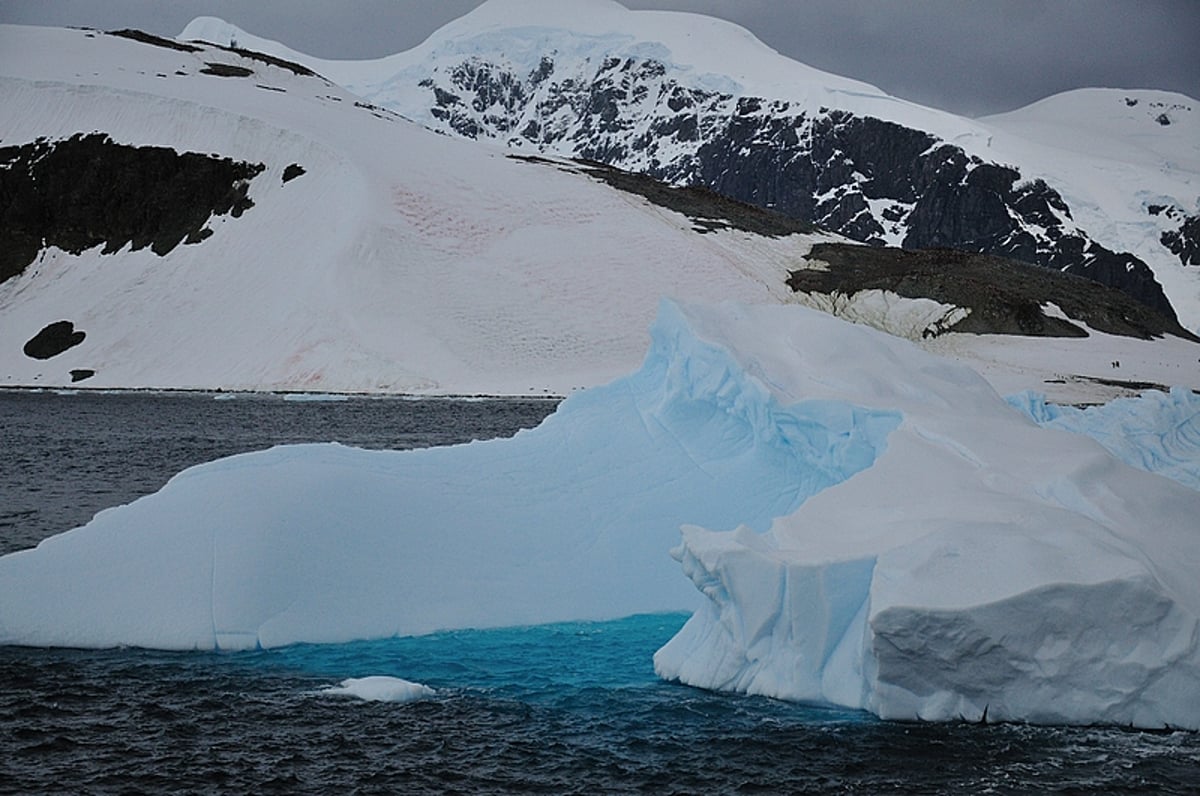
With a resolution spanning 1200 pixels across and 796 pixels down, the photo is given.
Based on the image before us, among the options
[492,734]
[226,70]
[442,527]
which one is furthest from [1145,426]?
[226,70]

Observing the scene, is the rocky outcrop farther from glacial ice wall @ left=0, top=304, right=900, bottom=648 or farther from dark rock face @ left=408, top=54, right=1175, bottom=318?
glacial ice wall @ left=0, top=304, right=900, bottom=648

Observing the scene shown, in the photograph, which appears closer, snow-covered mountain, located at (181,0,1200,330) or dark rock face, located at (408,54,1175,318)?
snow-covered mountain, located at (181,0,1200,330)

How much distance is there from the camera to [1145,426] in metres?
25.8

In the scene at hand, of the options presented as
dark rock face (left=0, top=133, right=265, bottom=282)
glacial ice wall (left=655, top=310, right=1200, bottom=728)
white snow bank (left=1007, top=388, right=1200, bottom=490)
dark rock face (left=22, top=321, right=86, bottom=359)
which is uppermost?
dark rock face (left=0, top=133, right=265, bottom=282)

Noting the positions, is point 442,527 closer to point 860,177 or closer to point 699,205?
point 699,205

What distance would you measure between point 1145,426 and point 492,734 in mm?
18821

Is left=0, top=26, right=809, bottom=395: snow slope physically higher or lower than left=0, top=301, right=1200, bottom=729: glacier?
higher

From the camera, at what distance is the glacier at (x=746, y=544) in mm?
12016

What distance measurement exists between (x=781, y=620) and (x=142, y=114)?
73948 millimetres

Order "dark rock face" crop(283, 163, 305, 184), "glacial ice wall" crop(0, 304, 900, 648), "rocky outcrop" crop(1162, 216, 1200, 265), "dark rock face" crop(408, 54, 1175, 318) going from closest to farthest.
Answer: "glacial ice wall" crop(0, 304, 900, 648)
"dark rock face" crop(283, 163, 305, 184)
"rocky outcrop" crop(1162, 216, 1200, 265)
"dark rock face" crop(408, 54, 1175, 318)

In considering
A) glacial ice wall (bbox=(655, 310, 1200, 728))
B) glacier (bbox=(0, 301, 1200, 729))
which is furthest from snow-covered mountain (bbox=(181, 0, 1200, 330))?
glacial ice wall (bbox=(655, 310, 1200, 728))

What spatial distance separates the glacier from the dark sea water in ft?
1.35

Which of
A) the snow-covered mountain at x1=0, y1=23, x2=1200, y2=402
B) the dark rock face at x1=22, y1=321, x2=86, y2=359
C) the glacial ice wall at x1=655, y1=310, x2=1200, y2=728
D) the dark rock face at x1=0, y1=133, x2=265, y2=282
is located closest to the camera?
the glacial ice wall at x1=655, y1=310, x2=1200, y2=728

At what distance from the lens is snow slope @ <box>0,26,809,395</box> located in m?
60.7
